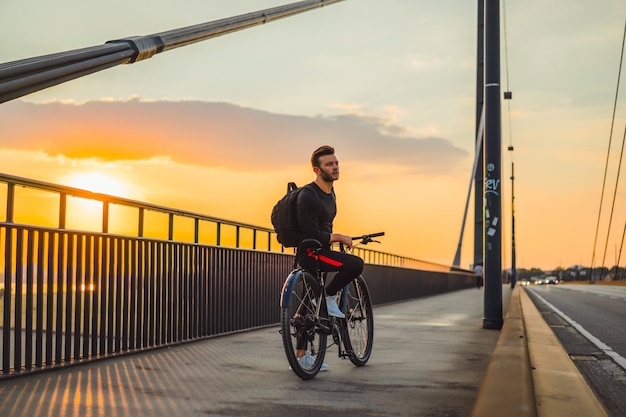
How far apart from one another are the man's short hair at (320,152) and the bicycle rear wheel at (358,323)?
39.7 inches

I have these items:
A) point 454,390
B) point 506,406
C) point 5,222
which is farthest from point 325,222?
point 506,406

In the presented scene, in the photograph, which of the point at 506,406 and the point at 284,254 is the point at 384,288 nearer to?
the point at 284,254

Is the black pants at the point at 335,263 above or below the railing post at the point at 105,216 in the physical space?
below

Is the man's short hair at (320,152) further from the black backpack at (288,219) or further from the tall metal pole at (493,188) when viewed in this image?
the tall metal pole at (493,188)

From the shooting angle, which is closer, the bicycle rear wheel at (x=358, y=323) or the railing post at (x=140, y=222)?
the bicycle rear wheel at (x=358, y=323)

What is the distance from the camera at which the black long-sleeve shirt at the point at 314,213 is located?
6441 mm

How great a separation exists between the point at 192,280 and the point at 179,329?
2.11ft

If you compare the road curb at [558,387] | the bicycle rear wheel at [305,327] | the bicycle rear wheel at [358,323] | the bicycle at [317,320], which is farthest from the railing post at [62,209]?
the road curb at [558,387]

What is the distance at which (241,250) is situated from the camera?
448 inches

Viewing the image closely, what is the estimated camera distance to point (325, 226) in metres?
6.66

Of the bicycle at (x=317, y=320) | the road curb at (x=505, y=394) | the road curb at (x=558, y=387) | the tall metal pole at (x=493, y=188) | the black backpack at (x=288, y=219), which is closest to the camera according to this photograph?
the road curb at (x=505, y=394)

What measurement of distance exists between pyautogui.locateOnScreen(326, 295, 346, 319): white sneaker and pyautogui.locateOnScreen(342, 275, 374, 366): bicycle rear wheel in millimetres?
215

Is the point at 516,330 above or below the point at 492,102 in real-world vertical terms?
below

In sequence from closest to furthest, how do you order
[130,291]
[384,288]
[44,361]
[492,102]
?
1. [44,361]
2. [130,291]
3. [492,102]
4. [384,288]
